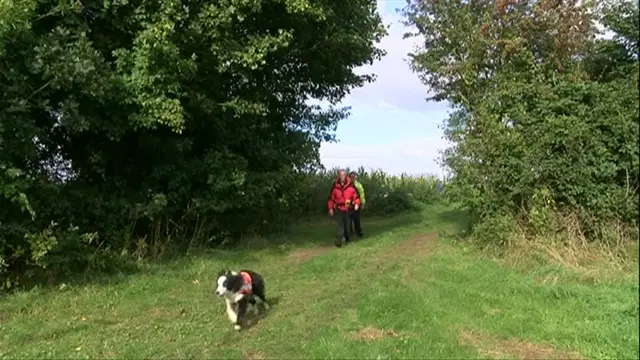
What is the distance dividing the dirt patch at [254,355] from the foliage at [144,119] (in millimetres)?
4832

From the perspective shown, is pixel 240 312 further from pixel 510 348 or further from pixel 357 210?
pixel 357 210

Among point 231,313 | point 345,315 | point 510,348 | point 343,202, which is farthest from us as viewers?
point 343,202

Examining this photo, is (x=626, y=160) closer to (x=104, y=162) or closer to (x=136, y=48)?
(x=136, y=48)

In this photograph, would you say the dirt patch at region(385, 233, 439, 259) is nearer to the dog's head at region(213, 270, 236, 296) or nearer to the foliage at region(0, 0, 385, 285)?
the foliage at region(0, 0, 385, 285)

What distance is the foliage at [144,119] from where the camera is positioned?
9773mm

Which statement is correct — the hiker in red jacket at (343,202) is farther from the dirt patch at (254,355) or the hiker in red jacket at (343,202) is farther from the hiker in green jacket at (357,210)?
the dirt patch at (254,355)

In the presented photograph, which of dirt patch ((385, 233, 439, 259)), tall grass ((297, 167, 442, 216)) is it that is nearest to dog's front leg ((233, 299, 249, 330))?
dirt patch ((385, 233, 439, 259))

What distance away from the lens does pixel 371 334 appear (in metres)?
7.24

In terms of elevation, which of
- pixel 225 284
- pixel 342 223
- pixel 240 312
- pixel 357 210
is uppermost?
pixel 357 210

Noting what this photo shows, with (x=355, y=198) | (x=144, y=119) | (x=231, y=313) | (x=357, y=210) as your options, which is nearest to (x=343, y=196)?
(x=355, y=198)

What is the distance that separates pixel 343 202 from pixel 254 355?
8687 mm

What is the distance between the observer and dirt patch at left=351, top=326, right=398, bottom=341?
709cm

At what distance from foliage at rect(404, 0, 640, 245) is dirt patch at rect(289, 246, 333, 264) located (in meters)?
3.45

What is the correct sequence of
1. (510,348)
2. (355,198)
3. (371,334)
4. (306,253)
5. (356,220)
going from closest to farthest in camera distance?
(510,348) < (371,334) < (306,253) < (355,198) < (356,220)
